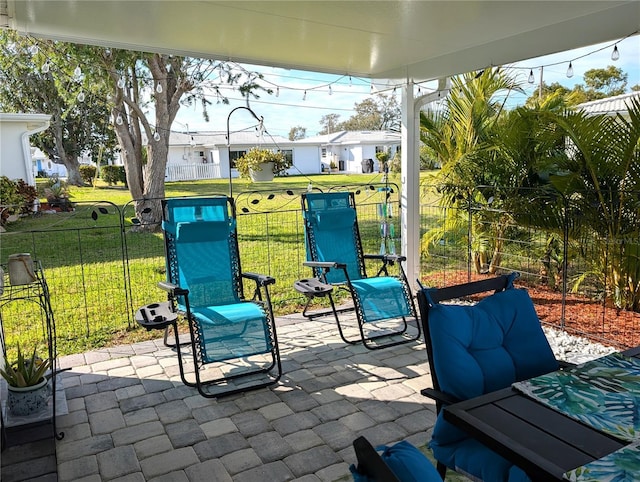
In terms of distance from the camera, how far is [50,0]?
290cm

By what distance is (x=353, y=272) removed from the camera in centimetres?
509

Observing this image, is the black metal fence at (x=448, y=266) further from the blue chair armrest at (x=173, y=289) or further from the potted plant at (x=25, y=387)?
the potted plant at (x=25, y=387)

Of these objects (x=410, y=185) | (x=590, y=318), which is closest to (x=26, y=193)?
(x=410, y=185)

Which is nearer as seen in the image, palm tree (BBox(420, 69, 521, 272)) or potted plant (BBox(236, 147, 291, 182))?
palm tree (BBox(420, 69, 521, 272))

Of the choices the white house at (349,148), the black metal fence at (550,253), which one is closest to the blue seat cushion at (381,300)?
the black metal fence at (550,253)

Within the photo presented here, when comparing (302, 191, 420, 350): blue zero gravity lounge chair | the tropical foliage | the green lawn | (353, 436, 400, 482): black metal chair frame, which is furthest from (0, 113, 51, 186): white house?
(353, 436, 400, 482): black metal chair frame

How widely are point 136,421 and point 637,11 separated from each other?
14.1 ft

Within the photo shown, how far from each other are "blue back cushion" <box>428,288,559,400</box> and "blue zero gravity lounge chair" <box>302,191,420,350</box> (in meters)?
2.18

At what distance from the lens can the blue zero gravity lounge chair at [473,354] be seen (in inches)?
78.9

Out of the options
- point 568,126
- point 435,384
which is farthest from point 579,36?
point 435,384

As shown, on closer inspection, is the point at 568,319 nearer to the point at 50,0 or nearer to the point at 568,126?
the point at 568,126

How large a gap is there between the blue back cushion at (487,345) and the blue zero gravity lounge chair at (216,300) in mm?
1862

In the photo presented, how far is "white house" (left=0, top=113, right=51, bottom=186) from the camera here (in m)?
→ 11.1

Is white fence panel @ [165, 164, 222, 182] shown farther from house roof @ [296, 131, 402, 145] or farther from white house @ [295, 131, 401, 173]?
white house @ [295, 131, 401, 173]
